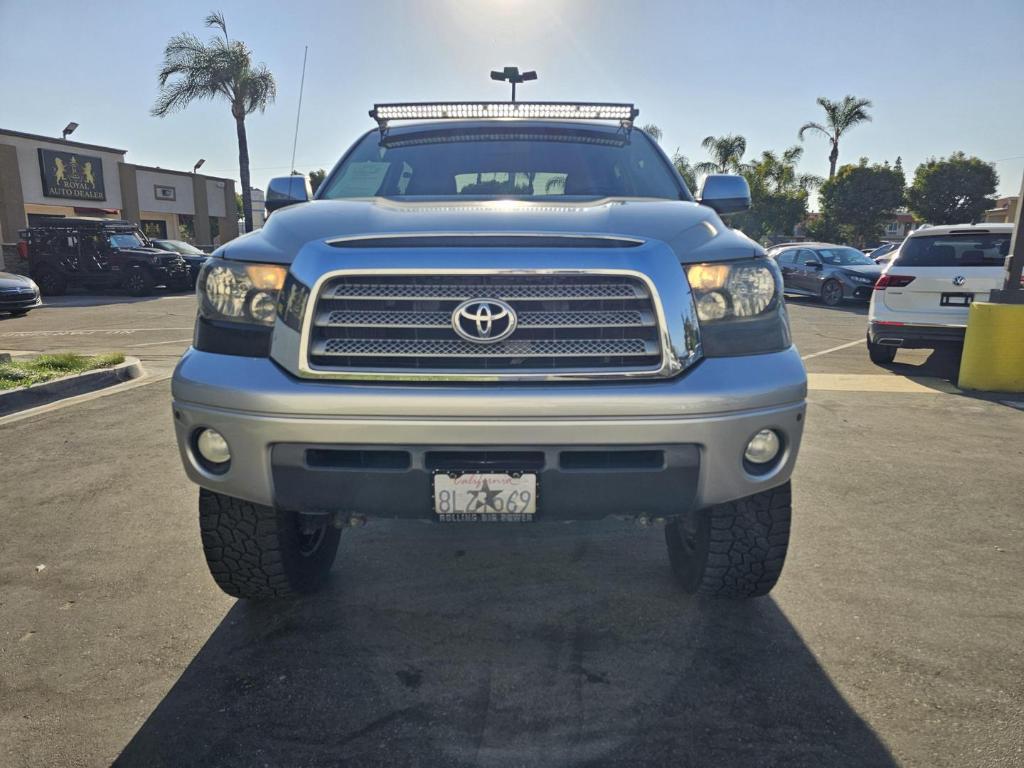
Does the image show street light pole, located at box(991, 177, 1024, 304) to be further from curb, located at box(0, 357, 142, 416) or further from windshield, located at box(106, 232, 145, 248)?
windshield, located at box(106, 232, 145, 248)

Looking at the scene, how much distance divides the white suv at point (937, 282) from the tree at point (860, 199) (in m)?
38.6

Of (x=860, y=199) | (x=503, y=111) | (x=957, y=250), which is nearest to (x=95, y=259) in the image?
(x=503, y=111)

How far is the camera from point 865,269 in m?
15.7

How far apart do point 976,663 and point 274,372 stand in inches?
96.7

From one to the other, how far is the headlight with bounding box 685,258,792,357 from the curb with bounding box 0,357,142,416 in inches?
231

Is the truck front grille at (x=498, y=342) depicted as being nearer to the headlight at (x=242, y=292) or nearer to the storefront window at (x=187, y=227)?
the headlight at (x=242, y=292)

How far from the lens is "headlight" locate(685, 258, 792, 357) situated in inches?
87.7

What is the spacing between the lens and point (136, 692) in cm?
229

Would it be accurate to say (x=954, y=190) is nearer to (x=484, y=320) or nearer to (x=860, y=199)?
(x=860, y=199)

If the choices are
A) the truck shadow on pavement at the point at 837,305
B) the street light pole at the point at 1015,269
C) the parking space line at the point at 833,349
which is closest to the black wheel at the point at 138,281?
the truck shadow on pavement at the point at 837,305

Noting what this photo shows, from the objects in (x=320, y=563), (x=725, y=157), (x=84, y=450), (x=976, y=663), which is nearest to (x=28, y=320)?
(x=84, y=450)

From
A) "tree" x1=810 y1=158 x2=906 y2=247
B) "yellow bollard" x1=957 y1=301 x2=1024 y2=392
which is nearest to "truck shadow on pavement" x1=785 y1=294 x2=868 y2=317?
"yellow bollard" x1=957 y1=301 x2=1024 y2=392

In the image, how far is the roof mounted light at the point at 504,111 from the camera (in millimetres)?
3516

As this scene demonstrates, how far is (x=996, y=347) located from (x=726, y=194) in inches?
202
